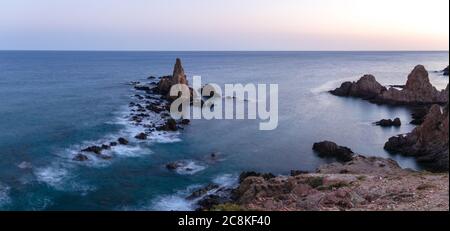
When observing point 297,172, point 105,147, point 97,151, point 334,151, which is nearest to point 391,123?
point 334,151

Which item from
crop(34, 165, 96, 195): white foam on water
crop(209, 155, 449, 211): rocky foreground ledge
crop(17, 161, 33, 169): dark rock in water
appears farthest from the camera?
crop(17, 161, 33, 169): dark rock in water

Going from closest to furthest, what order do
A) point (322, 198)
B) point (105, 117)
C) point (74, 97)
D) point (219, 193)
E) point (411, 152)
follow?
point (322, 198), point (219, 193), point (411, 152), point (105, 117), point (74, 97)

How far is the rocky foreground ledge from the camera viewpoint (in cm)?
2268

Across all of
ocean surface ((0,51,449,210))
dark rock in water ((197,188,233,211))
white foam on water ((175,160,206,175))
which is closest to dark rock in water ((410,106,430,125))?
ocean surface ((0,51,449,210))

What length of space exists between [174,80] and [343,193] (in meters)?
70.0

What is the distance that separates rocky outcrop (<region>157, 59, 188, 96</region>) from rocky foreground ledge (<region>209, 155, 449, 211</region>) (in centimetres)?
5789

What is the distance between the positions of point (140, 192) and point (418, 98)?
64.4 meters

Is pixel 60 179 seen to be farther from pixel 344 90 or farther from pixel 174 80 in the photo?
pixel 344 90

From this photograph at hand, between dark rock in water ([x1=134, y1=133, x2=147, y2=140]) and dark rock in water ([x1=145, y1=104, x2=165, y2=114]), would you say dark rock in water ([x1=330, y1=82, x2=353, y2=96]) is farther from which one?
dark rock in water ([x1=134, y1=133, x2=147, y2=140])

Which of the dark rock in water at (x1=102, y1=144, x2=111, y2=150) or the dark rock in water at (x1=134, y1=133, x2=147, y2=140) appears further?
the dark rock in water at (x1=134, y1=133, x2=147, y2=140)

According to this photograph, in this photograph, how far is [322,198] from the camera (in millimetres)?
26031
